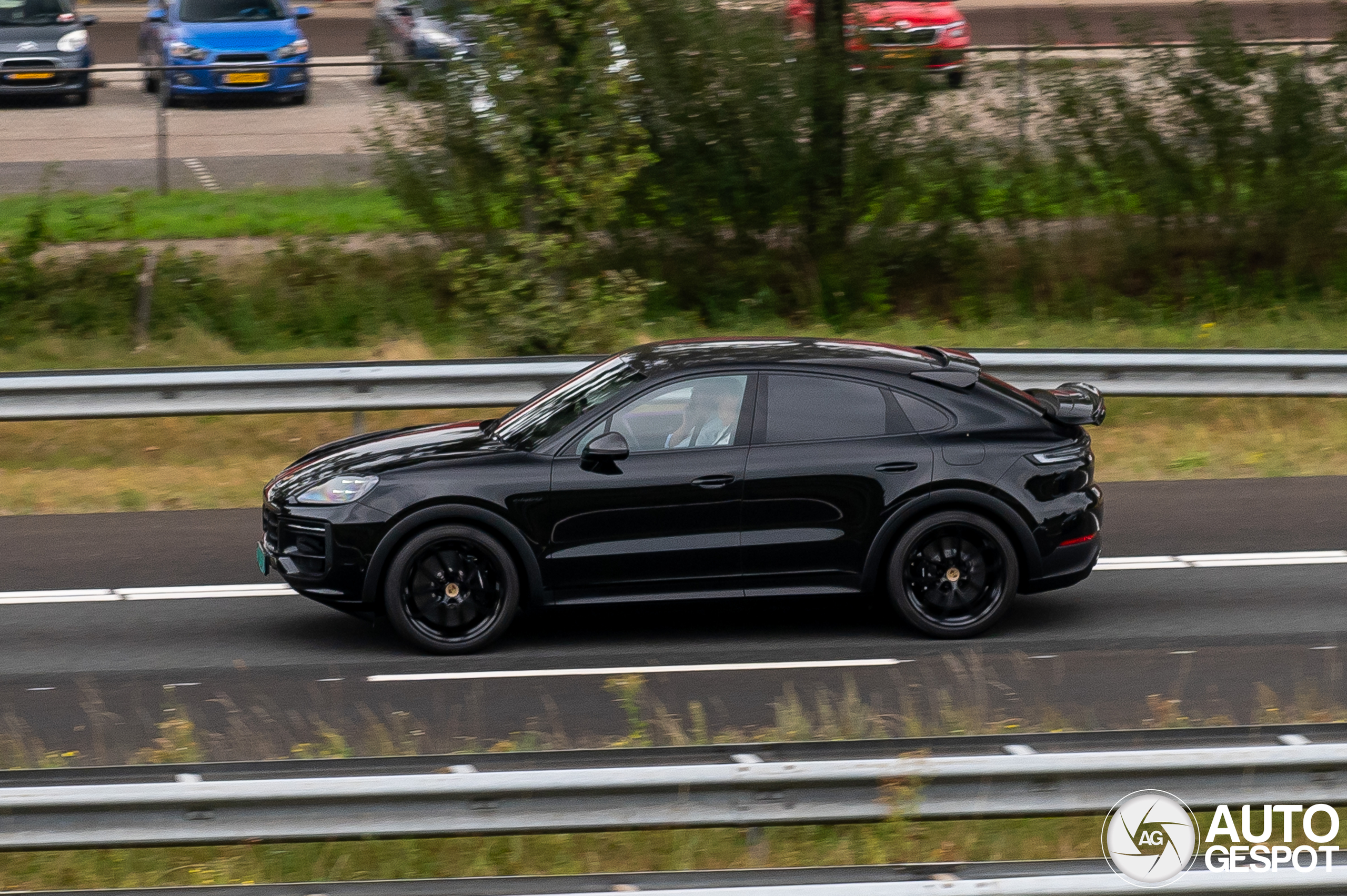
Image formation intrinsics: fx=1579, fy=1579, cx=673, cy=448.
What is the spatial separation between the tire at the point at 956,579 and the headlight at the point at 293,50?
608 inches

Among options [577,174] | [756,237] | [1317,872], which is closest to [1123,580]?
[1317,872]

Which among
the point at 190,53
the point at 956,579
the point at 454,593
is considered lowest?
the point at 956,579

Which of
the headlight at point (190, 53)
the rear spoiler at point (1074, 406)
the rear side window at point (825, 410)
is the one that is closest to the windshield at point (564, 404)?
the rear side window at point (825, 410)

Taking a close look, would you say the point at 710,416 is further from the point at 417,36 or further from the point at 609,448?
the point at 417,36

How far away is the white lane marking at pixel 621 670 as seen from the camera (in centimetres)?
776

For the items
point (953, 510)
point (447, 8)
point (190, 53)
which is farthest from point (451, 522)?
A: point (190, 53)

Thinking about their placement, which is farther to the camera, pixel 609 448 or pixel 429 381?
pixel 429 381

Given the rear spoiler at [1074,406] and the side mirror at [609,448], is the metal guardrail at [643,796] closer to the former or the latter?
the side mirror at [609,448]

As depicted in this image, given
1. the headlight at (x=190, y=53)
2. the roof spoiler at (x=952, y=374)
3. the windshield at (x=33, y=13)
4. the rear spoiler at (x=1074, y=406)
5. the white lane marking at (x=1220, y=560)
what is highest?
the windshield at (x=33, y=13)

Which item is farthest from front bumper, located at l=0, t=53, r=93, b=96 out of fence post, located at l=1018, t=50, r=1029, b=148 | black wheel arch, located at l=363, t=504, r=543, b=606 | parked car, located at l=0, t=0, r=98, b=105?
black wheel arch, located at l=363, t=504, r=543, b=606

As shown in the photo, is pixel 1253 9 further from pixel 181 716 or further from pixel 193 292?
pixel 181 716

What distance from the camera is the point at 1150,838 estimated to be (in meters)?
4.72

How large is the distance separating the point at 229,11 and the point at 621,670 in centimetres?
1696

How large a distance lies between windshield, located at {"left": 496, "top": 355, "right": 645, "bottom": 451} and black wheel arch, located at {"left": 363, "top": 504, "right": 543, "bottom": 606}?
46 centimetres
